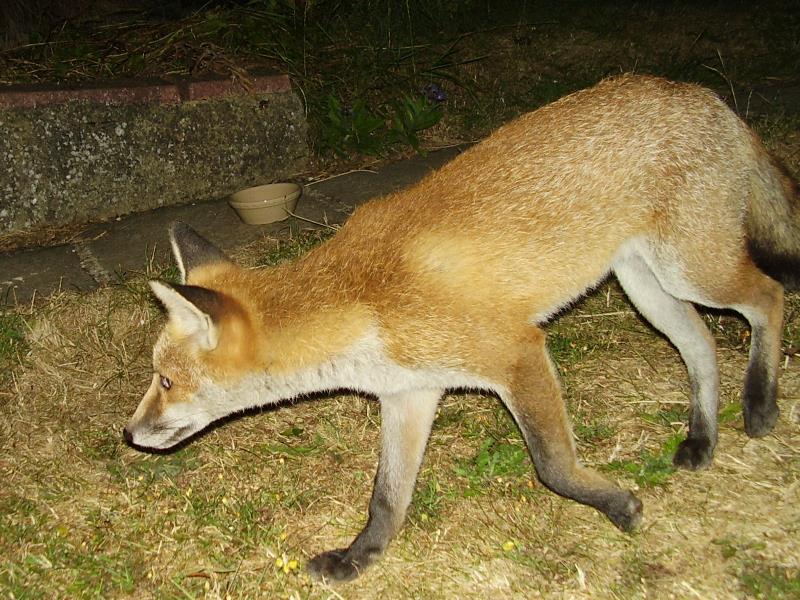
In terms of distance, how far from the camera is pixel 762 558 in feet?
9.12

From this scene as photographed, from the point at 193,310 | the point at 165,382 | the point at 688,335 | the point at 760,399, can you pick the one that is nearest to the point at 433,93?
the point at 688,335

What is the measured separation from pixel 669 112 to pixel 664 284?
0.77m

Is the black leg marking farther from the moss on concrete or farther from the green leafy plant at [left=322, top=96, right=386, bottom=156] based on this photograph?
the moss on concrete

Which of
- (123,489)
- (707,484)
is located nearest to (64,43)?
(123,489)

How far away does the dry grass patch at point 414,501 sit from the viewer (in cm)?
287

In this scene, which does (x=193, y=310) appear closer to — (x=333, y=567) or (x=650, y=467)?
(x=333, y=567)

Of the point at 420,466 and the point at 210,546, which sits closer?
the point at 210,546

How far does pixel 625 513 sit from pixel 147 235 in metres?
4.22

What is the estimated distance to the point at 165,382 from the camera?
2951 mm

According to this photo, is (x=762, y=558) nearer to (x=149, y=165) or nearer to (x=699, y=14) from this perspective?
(x=149, y=165)

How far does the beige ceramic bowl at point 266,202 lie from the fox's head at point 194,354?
2.41m

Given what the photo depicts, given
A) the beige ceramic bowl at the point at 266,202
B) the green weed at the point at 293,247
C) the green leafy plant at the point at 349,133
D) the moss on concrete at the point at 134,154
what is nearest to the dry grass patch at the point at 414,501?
the green weed at the point at 293,247

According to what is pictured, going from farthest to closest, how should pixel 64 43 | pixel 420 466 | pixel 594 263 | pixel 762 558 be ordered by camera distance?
pixel 64 43 → pixel 420 466 → pixel 594 263 → pixel 762 558

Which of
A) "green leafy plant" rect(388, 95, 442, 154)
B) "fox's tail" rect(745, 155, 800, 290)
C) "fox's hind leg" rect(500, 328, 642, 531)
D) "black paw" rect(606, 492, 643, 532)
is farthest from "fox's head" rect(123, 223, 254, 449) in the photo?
"green leafy plant" rect(388, 95, 442, 154)
